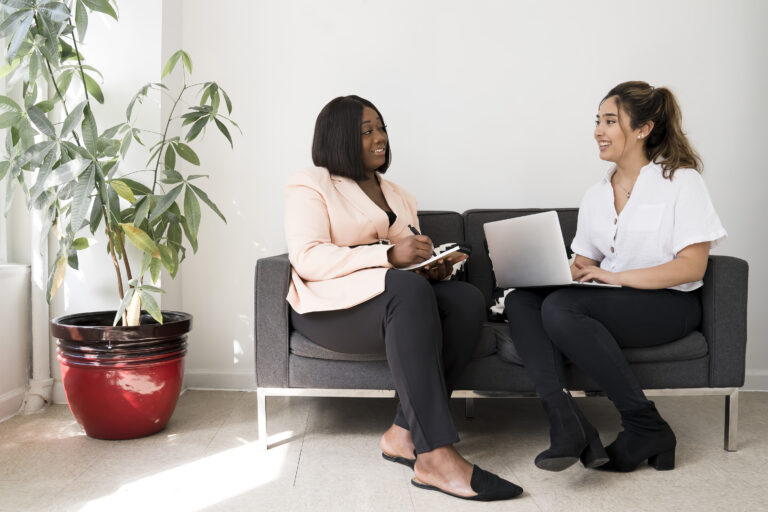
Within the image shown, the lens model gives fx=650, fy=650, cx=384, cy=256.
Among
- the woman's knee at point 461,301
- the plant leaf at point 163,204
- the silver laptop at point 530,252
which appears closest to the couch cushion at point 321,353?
the woman's knee at point 461,301

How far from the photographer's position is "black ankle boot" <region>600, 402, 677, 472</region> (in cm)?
176

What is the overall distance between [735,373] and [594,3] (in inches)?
64.2

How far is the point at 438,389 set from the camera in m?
1.63

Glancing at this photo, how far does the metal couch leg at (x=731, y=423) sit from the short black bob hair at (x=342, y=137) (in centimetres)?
134

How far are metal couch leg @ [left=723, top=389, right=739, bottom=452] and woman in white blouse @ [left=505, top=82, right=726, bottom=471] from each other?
0.90 ft

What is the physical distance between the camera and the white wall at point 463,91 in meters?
2.75

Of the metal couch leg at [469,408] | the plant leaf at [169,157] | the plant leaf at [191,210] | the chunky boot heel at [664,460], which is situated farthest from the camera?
the metal couch leg at [469,408]

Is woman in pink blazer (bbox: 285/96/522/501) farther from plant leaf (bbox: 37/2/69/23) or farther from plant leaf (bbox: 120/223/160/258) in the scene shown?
plant leaf (bbox: 37/2/69/23)

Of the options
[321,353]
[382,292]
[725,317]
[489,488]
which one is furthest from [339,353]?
[725,317]

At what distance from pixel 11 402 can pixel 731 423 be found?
2.40 metres

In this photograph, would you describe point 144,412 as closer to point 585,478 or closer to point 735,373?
point 585,478

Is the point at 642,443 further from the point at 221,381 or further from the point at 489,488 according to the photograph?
the point at 221,381

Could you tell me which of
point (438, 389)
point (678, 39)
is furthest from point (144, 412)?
point (678, 39)

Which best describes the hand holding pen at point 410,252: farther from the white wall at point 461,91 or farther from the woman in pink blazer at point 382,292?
the white wall at point 461,91
